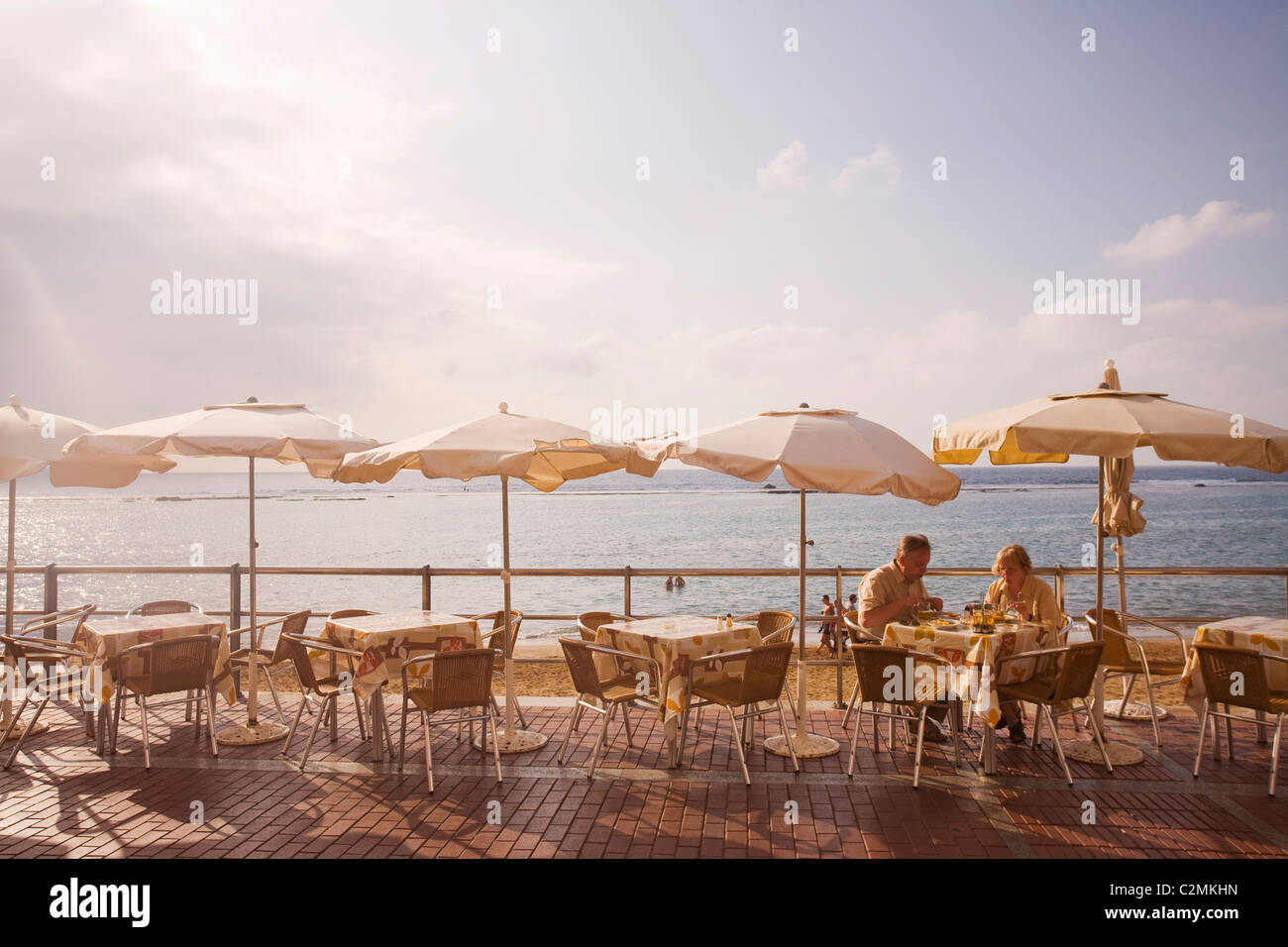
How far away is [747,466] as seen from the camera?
5.07m

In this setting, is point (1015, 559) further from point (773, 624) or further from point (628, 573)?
point (628, 573)

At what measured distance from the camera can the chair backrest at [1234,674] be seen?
16.7ft

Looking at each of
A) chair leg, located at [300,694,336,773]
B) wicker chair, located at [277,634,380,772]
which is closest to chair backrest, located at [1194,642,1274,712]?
wicker chair, located at [277,634,380,772]

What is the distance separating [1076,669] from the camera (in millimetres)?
5363

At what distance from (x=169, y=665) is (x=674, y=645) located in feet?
11.4

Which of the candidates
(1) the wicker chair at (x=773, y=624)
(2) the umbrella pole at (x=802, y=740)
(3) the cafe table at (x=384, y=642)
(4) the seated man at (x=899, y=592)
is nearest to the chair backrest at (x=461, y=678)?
(3) the cafe table at (x=384, y=642)

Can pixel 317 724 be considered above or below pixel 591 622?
below

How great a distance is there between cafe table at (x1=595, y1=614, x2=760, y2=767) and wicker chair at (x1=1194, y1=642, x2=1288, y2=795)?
9.36 feet

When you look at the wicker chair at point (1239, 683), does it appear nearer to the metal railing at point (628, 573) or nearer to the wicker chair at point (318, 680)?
the metal railing at point (628, 573)

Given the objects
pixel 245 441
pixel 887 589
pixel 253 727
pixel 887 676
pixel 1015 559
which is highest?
pixel 245 441

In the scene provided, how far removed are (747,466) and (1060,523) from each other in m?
53.1

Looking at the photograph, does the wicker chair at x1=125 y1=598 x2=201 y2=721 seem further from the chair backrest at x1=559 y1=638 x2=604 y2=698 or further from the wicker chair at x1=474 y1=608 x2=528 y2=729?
the chair backrest at x1=559 y1=638 x2=604 y2=698

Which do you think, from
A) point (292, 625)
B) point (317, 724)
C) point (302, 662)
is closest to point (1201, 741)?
point (317, 724)

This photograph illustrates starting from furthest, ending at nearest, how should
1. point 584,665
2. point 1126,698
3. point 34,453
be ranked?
1. point 1126,698
2. point 34,453
3. point 584,665
